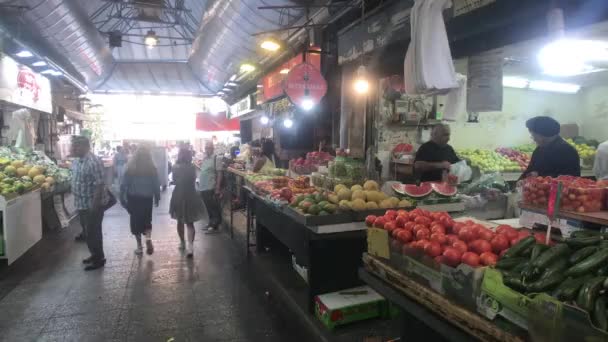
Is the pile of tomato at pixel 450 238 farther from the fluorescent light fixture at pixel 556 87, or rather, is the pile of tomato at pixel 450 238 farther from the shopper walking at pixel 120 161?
the shopper walking at pixel 120 161

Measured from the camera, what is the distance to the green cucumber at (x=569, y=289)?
5.20ft

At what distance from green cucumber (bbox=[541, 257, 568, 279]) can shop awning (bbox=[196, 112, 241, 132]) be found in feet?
52.5

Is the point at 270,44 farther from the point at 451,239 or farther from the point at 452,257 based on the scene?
the point at 452,257

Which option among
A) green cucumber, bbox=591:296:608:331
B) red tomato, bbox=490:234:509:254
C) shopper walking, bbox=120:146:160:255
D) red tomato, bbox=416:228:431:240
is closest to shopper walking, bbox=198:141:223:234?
shopper walking, bbox=120:146:160:255

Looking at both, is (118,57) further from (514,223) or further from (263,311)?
(514,223)

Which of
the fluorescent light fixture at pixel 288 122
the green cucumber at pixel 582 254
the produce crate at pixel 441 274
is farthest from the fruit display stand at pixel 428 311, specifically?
the fluorescent light fixture at pixel 288 122

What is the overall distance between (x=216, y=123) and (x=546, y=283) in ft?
55.4

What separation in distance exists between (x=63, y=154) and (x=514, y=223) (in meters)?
14.5

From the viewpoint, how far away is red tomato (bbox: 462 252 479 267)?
207cm

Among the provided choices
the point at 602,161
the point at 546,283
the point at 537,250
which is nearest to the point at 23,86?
the point at 537,250

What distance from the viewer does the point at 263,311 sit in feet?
14.2

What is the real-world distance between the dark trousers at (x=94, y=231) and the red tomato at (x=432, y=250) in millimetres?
4977

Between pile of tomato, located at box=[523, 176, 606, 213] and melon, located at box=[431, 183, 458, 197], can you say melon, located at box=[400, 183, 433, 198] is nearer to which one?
melon, located at box=[431, 183, 458, 197]

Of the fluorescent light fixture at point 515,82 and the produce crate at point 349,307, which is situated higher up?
the fluorescent light fixture at point 515,82
